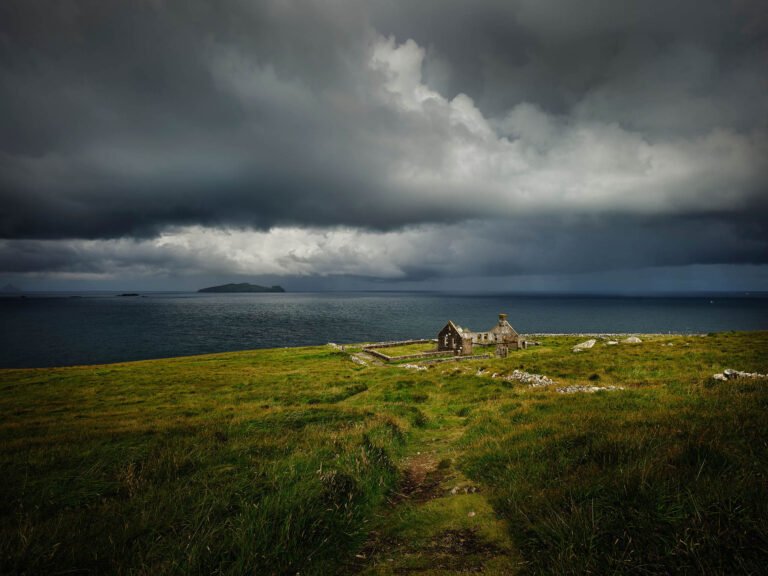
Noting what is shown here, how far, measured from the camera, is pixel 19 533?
15.5ft

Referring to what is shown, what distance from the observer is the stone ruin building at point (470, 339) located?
64938 mm

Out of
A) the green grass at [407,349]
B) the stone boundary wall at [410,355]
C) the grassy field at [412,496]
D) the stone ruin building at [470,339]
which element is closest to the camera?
the grassy field at [412,496]

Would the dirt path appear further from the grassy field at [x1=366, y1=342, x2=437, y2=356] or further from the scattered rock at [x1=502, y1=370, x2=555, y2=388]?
the grassy field at [x1=366, y1=342, x2=437, y2=356]

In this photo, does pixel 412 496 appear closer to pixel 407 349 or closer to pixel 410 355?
pixel 410 355

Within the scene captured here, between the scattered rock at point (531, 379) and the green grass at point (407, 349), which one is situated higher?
the scattered rock at point (531, 379)

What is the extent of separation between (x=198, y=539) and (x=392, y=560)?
308 centimetres

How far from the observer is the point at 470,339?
219ft

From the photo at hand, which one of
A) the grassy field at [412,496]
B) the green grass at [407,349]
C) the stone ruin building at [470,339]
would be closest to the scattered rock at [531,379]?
the grassy field at [412,496]

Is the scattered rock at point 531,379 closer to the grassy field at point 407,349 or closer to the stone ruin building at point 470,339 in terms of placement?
the stone ruin building at point 470,339

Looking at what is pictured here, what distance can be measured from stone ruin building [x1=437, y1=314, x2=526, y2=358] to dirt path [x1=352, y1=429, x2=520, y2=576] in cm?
5338

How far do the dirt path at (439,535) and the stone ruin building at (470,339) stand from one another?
175 feet

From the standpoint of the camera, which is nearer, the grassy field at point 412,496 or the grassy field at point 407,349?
the grassy field at point 412,496

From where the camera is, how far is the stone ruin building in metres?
64.9

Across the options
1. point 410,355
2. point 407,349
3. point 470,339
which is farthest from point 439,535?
point 407,349
